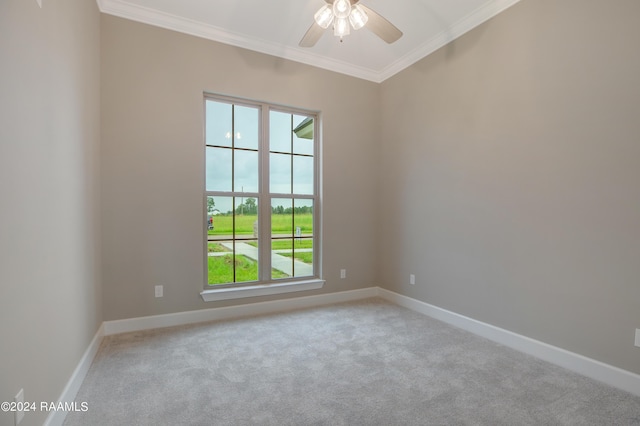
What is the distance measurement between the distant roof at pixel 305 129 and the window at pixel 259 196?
13mm

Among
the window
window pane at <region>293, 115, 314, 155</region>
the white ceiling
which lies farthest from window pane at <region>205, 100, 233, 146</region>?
window pane at <region>293, 115, 314, 155</region>

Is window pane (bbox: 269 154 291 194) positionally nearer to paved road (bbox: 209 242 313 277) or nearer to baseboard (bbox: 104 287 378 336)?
paved road (bbox: 209 242 313 277)

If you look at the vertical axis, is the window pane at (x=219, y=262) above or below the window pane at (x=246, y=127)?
below

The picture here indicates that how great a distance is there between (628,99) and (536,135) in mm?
556

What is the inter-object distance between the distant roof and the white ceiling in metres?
0.68

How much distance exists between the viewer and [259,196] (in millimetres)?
3562

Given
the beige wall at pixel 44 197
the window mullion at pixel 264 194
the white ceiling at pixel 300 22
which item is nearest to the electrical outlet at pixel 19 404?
the beige wall at pixel 44 197

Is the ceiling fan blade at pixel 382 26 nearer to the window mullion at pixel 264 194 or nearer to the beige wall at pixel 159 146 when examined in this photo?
the beige wall at pixel 159 146

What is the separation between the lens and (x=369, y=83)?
4.12 m

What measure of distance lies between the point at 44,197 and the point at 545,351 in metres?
3.47

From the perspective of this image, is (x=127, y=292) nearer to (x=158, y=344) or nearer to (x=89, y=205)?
(x=158, y=344)

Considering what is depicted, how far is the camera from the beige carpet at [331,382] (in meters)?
1.72

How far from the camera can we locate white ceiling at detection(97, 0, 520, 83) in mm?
2766

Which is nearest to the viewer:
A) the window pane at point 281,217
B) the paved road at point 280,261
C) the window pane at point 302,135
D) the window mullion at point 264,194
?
the paved road at point 280,261
